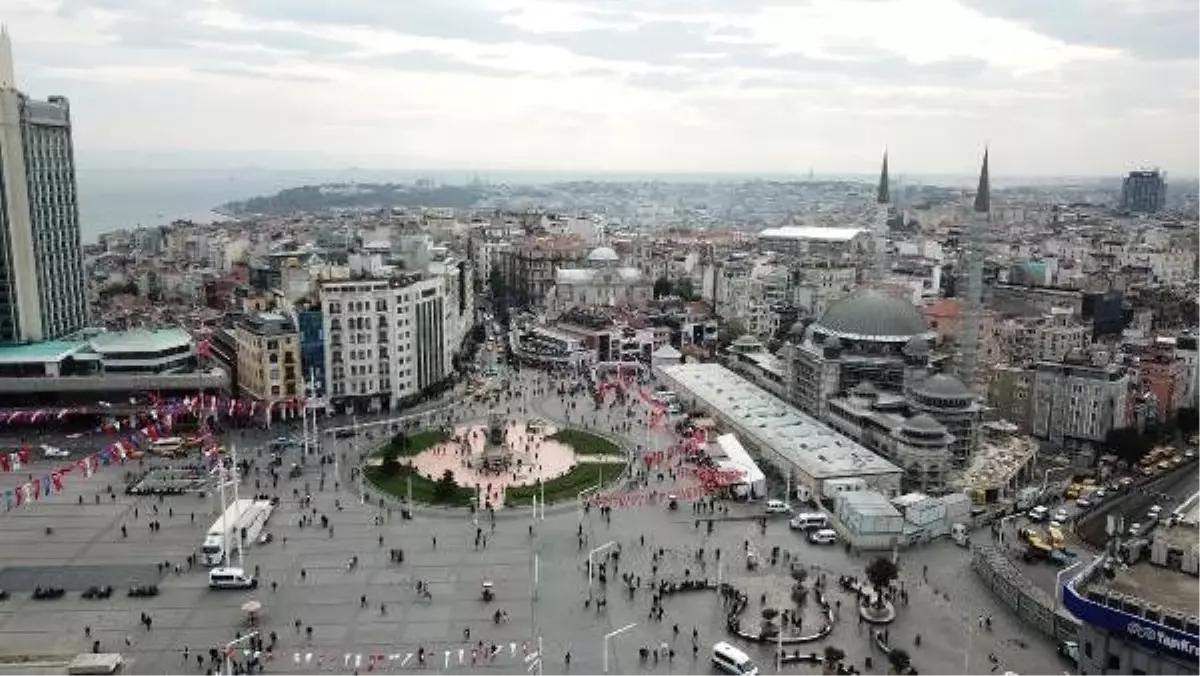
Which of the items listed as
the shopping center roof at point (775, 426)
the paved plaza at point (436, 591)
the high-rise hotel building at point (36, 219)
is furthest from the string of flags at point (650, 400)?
the high-rise hotel building at point (36, 219)

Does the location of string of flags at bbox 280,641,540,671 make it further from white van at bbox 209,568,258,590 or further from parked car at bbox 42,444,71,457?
parked car at bbox 42,444,71,457

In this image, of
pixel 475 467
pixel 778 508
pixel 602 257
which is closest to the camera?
pixel 778 508

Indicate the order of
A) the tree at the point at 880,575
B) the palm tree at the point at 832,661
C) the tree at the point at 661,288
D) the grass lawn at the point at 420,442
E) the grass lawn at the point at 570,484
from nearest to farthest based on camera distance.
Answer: the palm tree at the point at 832,661, the tree at the point at 880,575, the grass lawn at the point at 570,484, the grass lawn at the point at 420,442, the tree at the point at 661,288

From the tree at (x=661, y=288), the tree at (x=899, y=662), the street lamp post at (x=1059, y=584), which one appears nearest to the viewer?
the tree at (x=899, y=662)

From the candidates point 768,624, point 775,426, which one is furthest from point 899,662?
point 775,426

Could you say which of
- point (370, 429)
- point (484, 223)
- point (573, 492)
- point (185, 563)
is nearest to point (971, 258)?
point (573, 492)

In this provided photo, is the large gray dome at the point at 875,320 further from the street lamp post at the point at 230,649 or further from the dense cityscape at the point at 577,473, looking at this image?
the street lamp post at the point at 230,649

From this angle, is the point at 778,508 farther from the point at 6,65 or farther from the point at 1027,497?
the point at 6,65

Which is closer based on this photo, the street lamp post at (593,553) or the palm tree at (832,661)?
the palm tree at (832,661)

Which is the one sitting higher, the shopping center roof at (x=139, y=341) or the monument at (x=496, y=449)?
the shopping center roof at (x=139, y=341)
